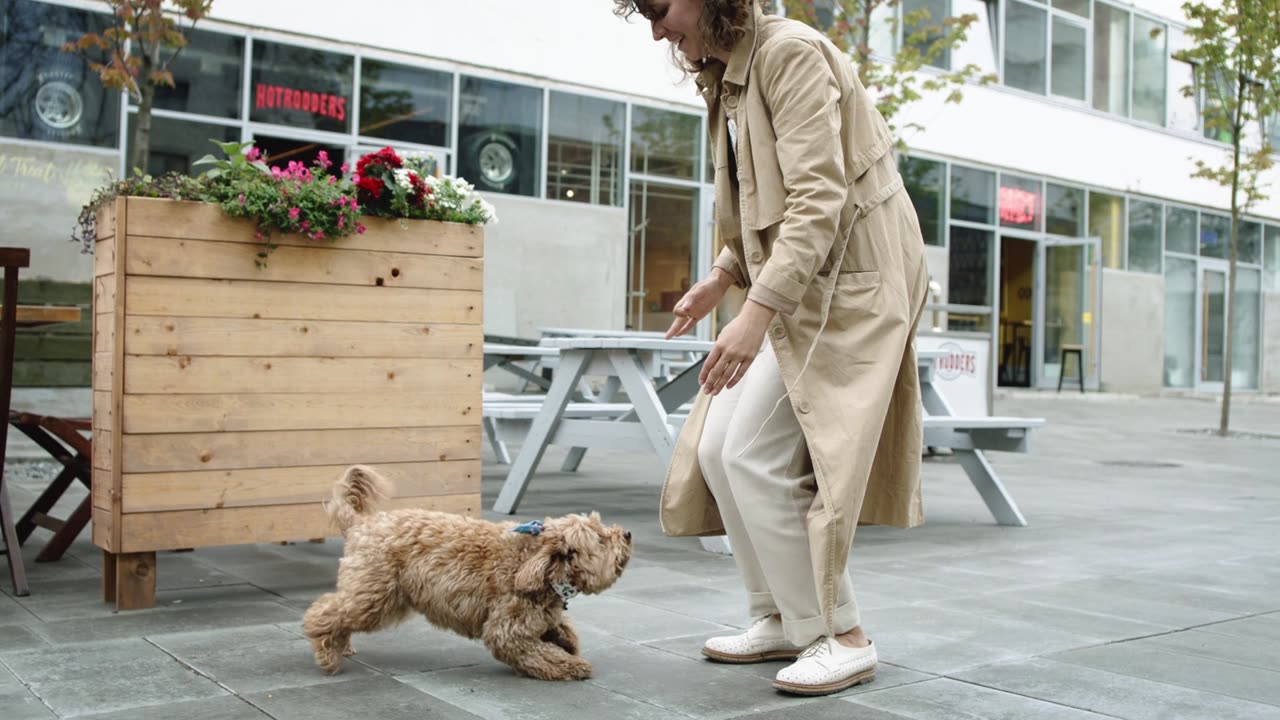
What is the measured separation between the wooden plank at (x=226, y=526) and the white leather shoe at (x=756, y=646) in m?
1.15

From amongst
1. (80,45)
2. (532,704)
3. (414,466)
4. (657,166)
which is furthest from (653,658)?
(657,166)

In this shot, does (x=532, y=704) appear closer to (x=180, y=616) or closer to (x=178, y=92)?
(x=180, y=616)

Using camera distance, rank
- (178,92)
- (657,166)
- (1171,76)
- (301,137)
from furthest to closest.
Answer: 1. (1171,76)
2. (657,166)
3. (301,137)
4. (178,92)

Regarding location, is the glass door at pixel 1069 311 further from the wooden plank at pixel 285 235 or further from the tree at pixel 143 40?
the wooden plank at pixel 285 235

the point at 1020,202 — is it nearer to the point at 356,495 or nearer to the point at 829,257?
the point at 829,257

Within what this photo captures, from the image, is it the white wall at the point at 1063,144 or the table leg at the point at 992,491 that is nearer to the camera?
the table leg at the point at 992,491

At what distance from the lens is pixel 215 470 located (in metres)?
3.72

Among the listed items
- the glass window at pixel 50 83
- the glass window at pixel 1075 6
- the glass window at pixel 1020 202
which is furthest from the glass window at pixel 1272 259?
the glass window at pixel 50 83

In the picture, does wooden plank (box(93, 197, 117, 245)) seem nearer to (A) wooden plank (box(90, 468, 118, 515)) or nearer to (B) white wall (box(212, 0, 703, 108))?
(A) wooden plank (box(90, 468, 118, 515))

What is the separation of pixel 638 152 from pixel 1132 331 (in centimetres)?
1122

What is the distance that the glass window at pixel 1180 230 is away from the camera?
2209 centimetres

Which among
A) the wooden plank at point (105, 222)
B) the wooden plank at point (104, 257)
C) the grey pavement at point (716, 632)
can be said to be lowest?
the grey pavement at point (716, 632)

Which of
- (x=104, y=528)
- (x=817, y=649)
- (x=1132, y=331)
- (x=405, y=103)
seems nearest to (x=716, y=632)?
(x=817, y=649)

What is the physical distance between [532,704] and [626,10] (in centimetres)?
167
